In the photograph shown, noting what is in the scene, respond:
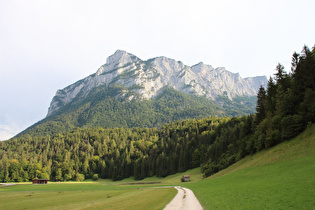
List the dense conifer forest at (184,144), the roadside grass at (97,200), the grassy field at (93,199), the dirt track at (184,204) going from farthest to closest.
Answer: the dense conifer forest at (184,144) < the grassy field at (93,199) < the roadside grass at (97,200) < the dirt track at (184,204)

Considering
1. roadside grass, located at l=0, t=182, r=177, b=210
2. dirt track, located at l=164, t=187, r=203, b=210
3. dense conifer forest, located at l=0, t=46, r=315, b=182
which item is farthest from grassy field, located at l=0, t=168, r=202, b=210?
dense conifer forest, located at l=0, t=46, r=315, b=182

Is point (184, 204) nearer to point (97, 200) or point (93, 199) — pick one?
point (97, 200)

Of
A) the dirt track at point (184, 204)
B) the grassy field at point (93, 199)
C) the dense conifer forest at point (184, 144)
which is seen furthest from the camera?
the dense conifer forest at point (184, 144)

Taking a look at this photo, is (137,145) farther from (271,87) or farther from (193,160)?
(271,87)

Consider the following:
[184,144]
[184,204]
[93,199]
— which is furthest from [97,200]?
[184,144]

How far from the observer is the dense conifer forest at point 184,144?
147ft

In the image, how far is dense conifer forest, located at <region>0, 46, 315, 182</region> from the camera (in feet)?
147

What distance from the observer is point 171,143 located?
13575 cm

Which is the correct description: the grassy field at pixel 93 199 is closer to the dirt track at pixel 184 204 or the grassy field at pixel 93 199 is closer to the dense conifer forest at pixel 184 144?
the dirt track at pixel 184 204

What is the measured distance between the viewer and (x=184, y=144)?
124 m

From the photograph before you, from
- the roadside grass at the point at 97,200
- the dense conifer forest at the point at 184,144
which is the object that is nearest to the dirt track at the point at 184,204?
the roadside grass at the point at 97,200

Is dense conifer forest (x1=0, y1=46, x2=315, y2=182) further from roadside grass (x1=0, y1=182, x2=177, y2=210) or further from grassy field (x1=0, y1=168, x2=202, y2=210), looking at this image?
roadside grass (x1=0, y1=182, x2=177, y2=210)

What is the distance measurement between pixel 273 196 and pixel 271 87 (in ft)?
173

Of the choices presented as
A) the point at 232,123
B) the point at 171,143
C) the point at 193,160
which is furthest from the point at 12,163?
the point at 232,123
